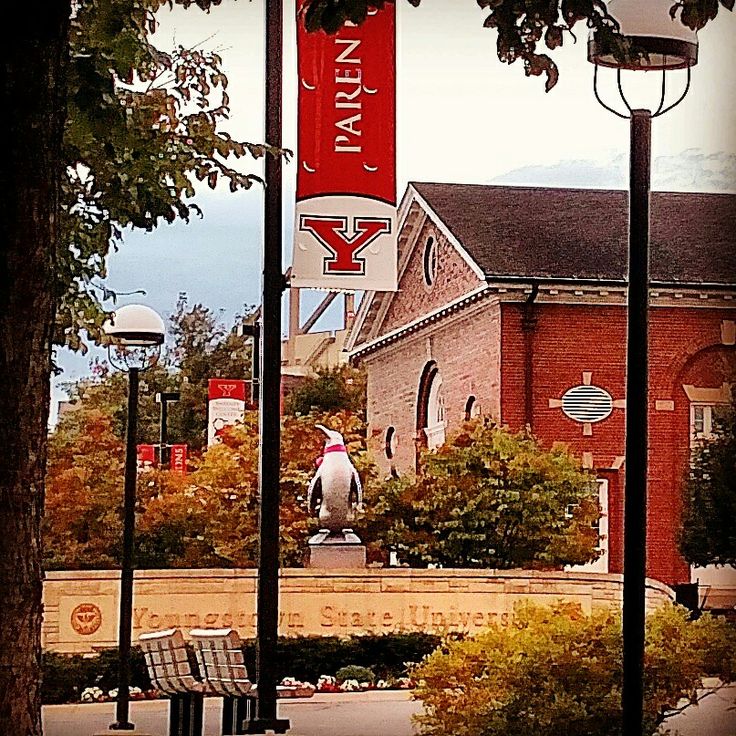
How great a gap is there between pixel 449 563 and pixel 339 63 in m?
1.27

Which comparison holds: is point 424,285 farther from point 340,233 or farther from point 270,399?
point 270,399

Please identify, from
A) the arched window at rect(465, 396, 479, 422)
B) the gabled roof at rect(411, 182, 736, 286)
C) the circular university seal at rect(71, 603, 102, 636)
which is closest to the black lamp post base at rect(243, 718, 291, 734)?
the circular university seal at rect(71, 603, 102, 636)

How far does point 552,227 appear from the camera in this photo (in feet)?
12.1

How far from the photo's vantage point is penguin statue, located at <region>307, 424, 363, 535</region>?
11.9ft

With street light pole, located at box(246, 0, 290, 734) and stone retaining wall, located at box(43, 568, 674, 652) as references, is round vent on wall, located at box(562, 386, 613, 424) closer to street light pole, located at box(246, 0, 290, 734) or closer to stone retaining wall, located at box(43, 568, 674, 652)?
stone retaining wall, located at box(43, 568, 674, 652)

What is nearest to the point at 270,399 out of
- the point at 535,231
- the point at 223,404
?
the point at 223,404

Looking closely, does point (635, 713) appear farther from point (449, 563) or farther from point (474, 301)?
point (474, 301)

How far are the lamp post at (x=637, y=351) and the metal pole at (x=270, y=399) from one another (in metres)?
0.79

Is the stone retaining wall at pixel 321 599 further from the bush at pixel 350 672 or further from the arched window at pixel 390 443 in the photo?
the arched window at pixel 390 443

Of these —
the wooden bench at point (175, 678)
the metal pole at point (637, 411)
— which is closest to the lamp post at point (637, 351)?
the metal pole at point (637, 411)

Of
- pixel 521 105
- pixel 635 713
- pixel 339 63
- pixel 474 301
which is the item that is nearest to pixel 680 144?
pixel 521 105

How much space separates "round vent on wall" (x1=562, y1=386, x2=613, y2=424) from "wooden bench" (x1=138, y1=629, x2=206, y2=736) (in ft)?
3.67

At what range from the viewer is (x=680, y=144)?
3707 mm

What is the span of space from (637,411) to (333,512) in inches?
31.3
